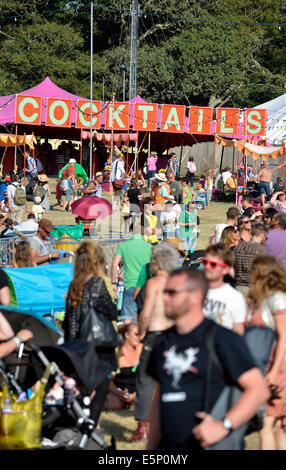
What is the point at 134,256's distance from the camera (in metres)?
8.82

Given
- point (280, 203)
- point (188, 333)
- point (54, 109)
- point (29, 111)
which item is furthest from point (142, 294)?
point (54, 109)

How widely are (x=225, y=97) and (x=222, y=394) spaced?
52118 millimetres

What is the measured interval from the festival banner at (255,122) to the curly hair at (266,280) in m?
26.8

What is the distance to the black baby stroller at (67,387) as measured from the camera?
213 inches

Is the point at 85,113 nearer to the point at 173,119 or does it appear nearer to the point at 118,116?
the point at 118,116

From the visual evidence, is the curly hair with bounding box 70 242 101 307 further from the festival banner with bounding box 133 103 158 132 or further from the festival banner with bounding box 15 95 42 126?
the festival banner with bounding box 133 103 158 132

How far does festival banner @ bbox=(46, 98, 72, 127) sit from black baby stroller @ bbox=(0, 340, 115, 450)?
2648 cm

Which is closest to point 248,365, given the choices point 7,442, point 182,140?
point 7,442

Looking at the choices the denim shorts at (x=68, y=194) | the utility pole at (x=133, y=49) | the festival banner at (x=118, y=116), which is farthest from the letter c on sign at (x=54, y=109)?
the denim shorts at (x=68, y=194)

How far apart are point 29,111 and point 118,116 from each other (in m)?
3.69

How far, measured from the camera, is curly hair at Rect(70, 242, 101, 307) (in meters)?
6.01

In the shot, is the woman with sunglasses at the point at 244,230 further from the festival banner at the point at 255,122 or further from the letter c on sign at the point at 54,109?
the letter c on sign at the point at 54,109

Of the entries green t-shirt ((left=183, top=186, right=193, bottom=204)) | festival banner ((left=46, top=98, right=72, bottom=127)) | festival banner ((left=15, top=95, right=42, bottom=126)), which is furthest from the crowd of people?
festival banner ((left=46, top=98, right=72, bottom=127))

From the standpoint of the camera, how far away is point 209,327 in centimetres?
378
